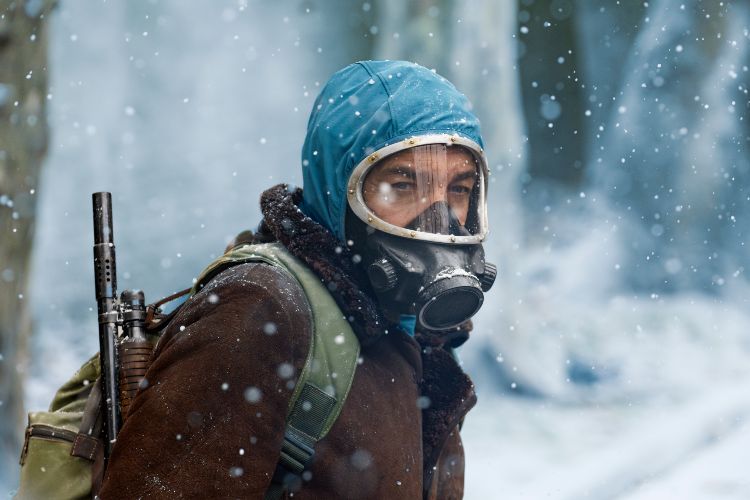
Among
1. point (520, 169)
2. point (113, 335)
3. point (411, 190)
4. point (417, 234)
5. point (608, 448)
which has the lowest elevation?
point (113, 335)

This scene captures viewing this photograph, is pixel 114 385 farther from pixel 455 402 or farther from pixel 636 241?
pixel 636 241

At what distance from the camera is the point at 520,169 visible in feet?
31.1

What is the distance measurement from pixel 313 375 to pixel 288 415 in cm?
9

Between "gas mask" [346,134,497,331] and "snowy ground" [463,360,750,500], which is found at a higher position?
"snowy ground" [463,360,750,500]

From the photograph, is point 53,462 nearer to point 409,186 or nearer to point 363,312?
point 363,312

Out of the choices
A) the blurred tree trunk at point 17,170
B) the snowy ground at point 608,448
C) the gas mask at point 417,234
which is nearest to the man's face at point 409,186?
the gas mask at point 417,234

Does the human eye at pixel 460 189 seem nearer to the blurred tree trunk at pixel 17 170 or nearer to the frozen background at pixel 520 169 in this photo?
the blurred tree trunk at pixel 17 170

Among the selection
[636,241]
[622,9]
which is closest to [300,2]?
[622,9]

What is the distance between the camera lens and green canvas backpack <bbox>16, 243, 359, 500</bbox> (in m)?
1.71

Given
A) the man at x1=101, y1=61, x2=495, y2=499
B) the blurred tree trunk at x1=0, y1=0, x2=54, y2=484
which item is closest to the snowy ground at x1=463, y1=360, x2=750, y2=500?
the blurred tree trunk at x1=0, y1=0, x2=54, y2=484

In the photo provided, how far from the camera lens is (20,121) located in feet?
16.0

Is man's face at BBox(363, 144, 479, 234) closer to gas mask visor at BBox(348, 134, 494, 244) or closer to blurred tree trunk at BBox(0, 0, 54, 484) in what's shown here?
gas mask visor at BBox(348, 134, 494, 244)

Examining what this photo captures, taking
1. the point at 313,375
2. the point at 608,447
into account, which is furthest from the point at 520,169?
the point at 313,375

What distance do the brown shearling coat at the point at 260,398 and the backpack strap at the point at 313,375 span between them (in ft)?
0.07
